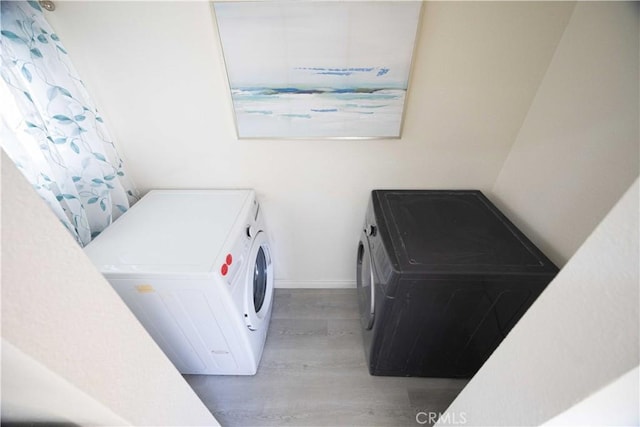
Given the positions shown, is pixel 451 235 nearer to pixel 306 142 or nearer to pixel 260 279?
pixel 306 142

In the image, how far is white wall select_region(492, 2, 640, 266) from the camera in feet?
2.66

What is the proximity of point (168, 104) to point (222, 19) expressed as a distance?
0.50 m

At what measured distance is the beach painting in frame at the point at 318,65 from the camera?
3.29 ft

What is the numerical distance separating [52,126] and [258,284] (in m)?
1.22

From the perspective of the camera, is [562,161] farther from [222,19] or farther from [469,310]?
[222,19]

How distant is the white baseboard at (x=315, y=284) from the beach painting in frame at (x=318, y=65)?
1.16 meters

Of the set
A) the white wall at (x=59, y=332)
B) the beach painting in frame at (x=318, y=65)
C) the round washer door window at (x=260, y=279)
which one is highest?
the beach painting in frame at (x=318, y=65)

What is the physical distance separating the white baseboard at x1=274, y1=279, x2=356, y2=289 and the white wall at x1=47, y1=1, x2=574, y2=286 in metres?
0.44

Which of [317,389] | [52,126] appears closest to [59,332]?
[52,126]

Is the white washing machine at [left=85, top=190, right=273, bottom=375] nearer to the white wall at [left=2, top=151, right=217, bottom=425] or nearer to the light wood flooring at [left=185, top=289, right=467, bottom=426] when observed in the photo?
the light wood flooring at [left=185, top=289, right=467, bottom=426]

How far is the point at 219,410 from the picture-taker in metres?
1.29

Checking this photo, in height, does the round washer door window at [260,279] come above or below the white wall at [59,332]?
below

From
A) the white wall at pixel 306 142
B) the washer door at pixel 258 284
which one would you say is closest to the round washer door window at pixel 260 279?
the washer door at pixel 258 284

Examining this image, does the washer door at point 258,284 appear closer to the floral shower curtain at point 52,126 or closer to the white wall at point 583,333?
the floral shower curtain at point 52,126
